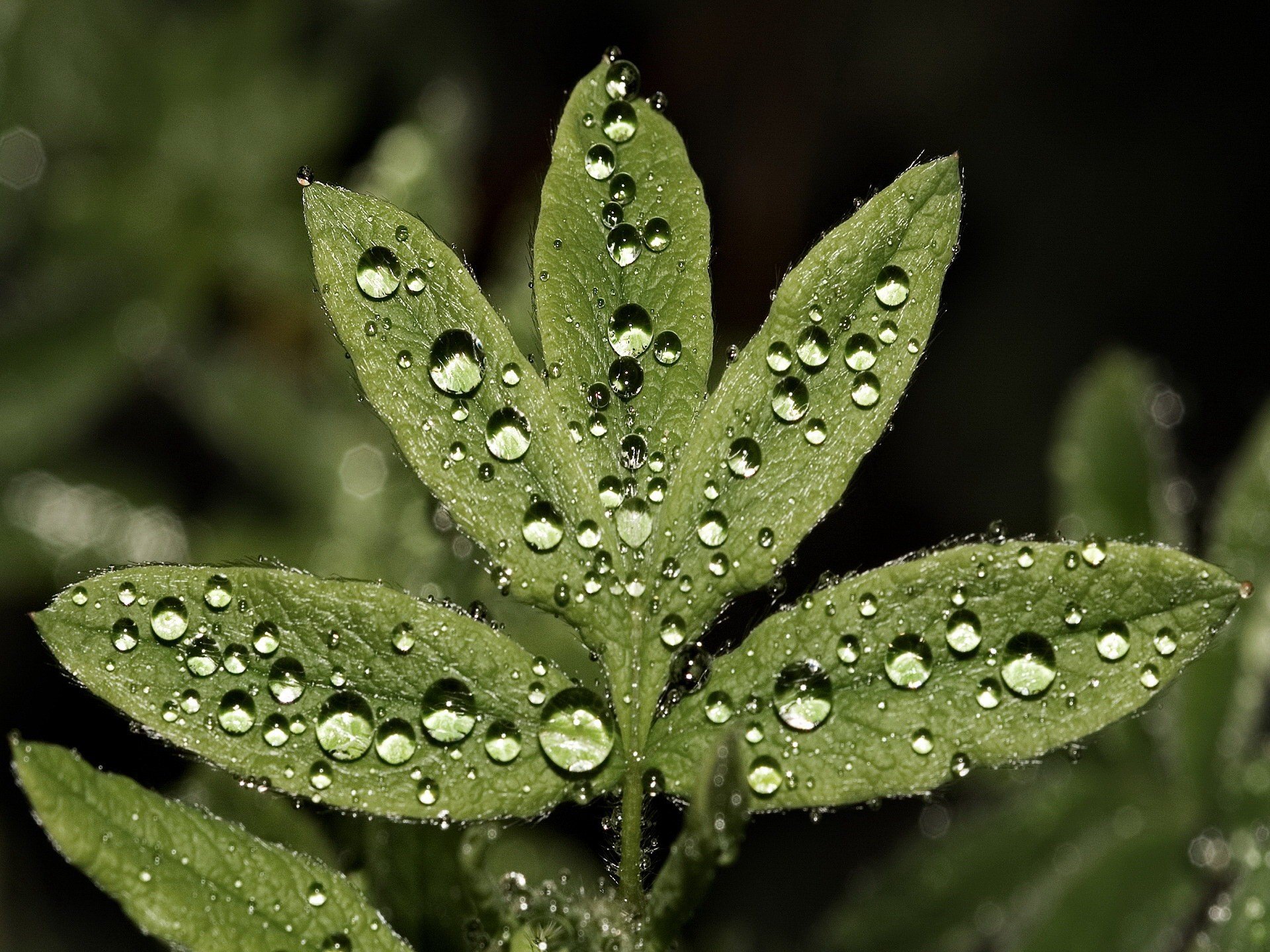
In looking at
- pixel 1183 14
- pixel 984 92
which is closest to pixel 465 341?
pixel 984 92

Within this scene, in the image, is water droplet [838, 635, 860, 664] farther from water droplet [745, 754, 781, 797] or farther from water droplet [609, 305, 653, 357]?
water droplet [609, 305, 653, 357]

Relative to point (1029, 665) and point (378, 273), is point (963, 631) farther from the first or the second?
point (378, 273)

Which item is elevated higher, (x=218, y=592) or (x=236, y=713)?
(x=218, y=592)

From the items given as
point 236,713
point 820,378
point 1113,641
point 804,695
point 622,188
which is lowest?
point 236,713

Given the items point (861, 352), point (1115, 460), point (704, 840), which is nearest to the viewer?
point (704, 840)

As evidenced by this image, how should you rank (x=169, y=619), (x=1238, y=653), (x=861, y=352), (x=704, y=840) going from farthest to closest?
(x=1238, y=653)
(x=861, y=352)
(x=169, y=619)
(x=704, y=840)

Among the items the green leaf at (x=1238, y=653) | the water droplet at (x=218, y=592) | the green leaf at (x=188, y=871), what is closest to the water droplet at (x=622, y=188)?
the water droplet at (x=218, y=592)

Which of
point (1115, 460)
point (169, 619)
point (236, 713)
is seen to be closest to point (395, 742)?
point (236, 713)

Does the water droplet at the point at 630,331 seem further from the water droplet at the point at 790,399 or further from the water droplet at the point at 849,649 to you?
the water droplet at the point at 849,649
